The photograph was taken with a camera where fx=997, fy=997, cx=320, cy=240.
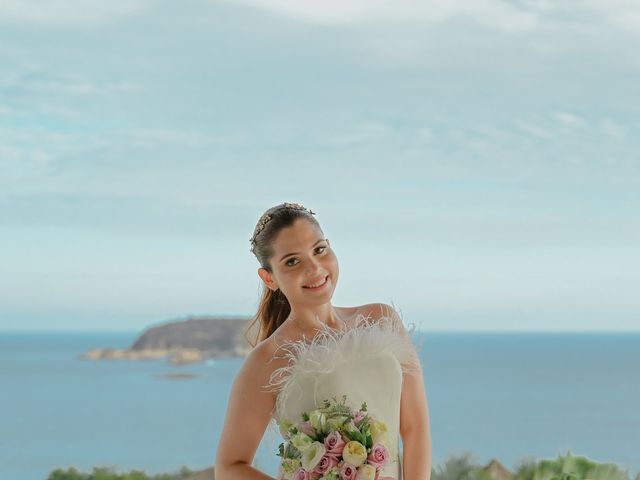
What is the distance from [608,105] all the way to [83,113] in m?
19.6

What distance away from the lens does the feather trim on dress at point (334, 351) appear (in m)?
2.95

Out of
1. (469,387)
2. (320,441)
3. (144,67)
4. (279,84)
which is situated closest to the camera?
(320,441)

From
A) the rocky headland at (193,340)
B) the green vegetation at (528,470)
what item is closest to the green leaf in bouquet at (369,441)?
the green vegetation at (528,470)

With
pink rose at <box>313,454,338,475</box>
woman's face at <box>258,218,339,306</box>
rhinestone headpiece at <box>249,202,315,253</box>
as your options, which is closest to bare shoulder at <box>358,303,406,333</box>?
woman's face at <box>258,218,339,306</box>

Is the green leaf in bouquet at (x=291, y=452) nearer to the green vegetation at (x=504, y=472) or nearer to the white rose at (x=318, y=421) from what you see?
the white rose at (x=318, y=421)

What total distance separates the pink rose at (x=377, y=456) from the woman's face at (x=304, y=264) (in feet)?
1.66

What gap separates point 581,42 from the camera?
64.8ft

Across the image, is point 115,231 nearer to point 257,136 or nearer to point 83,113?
point 83,113

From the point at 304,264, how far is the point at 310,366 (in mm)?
302

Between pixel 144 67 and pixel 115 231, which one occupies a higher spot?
pixel 144 67

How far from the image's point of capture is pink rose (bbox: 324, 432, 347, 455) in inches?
105

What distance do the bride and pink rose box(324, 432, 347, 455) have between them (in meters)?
0.23

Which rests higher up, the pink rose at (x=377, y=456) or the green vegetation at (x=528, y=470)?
the green vegetation at (x=528, y=470)

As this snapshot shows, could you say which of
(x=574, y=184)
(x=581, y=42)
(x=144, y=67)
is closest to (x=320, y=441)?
(x=581, y=42)
